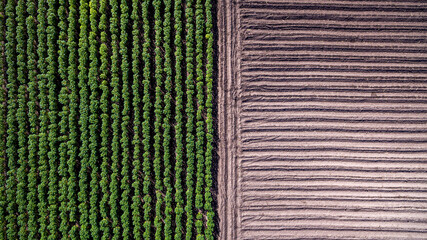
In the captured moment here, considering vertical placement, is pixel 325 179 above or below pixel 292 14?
below

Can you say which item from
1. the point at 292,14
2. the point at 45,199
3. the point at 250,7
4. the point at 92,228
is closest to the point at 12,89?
the point at 45,199

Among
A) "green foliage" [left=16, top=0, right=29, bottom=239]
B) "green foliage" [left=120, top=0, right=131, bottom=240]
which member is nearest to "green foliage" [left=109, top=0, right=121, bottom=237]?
"green foliage" [left=120, top=0, right=131, bottom=240]

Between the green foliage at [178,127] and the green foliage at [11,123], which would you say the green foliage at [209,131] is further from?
the green foliage at [11,123]

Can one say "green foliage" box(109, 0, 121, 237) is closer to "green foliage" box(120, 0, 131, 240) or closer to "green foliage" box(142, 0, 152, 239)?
"green foliage" box(120, 0, 131, 240)

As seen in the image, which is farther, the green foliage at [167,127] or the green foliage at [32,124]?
the green foliage at [167,127]

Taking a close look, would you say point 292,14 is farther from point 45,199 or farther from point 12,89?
point 45,199

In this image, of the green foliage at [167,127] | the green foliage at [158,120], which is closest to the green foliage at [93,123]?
the green foliage at [158,120]
